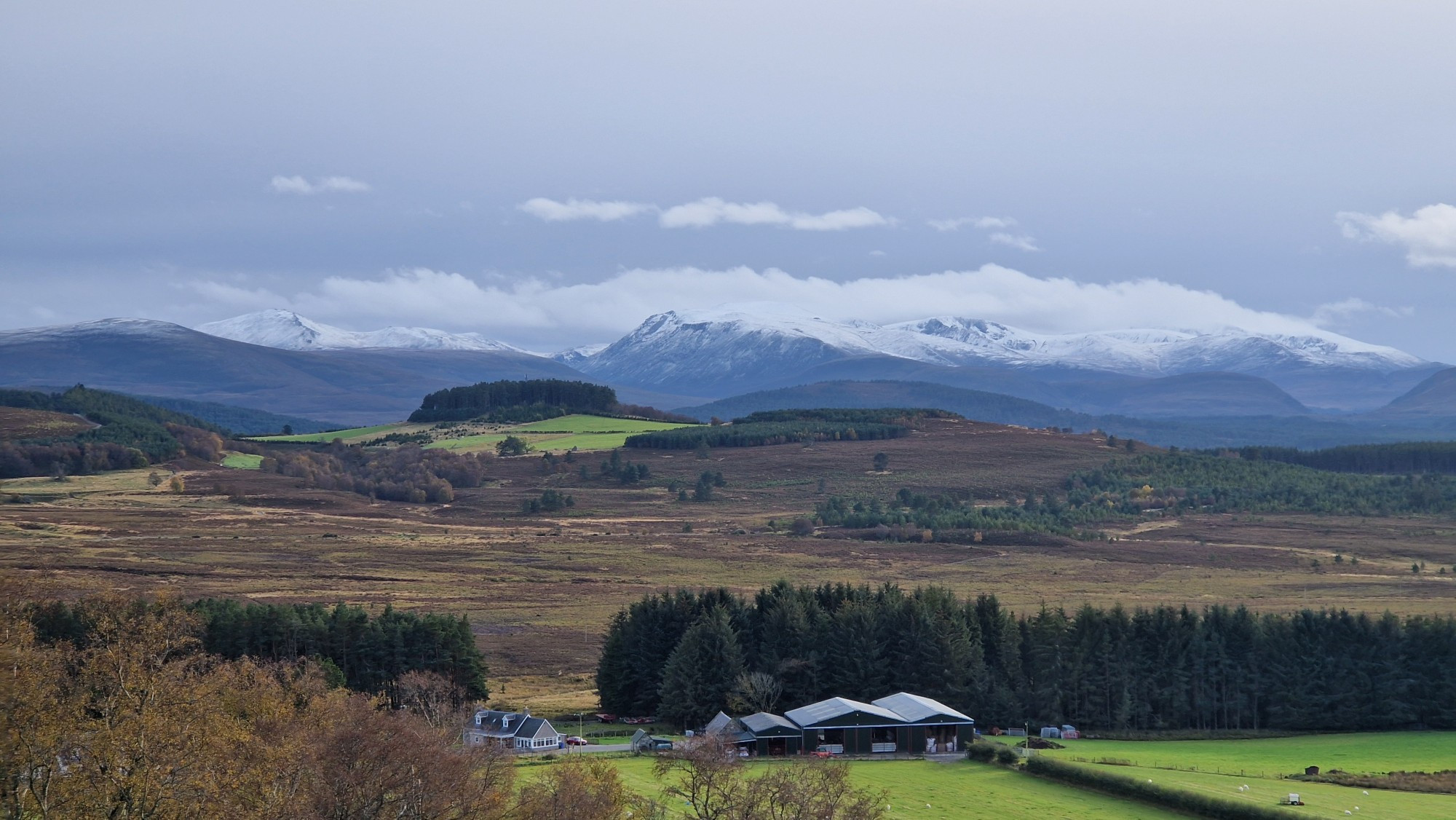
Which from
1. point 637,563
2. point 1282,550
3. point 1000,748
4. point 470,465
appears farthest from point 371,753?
point 470,465

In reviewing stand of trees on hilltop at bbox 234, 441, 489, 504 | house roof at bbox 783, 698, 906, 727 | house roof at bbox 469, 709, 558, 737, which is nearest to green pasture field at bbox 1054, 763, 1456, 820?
house roof at bbox 783, 698, 906, 727

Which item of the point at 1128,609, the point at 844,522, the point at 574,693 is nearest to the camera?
the point at 574,693

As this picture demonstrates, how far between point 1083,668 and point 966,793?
57.2 ft

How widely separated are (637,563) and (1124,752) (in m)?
75.9

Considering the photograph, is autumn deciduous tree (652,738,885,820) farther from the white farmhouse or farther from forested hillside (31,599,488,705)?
forested hillside (31,599,488,705)

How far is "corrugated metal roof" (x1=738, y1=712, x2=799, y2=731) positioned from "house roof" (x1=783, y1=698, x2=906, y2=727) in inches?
17.8

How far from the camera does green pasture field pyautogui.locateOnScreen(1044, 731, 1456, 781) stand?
51969 mm

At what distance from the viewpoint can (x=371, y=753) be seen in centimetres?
3181

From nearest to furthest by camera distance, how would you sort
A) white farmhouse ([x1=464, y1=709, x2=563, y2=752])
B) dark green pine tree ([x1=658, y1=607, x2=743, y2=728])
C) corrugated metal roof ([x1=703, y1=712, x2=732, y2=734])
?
white farmhouse ([x1=464, y1=709, x2=563, y2=752]), corrugated metal roof ([x1=703, y1=712, x2=732, y2=734]), dark green pine tree ([x1=658, y1=607, x2=743, y2=728])

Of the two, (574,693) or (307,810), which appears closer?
(307,810)

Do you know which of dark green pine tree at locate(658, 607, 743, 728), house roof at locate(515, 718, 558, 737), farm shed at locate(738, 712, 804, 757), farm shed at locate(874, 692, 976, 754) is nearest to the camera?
house roof at locate(515, 718, 558, 737)

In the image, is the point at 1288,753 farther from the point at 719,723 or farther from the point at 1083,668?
the point at 719,723

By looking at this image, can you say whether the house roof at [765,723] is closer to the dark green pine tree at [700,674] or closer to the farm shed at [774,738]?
the farm shed at [774,738]

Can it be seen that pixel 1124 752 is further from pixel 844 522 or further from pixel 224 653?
pixel 844 522
